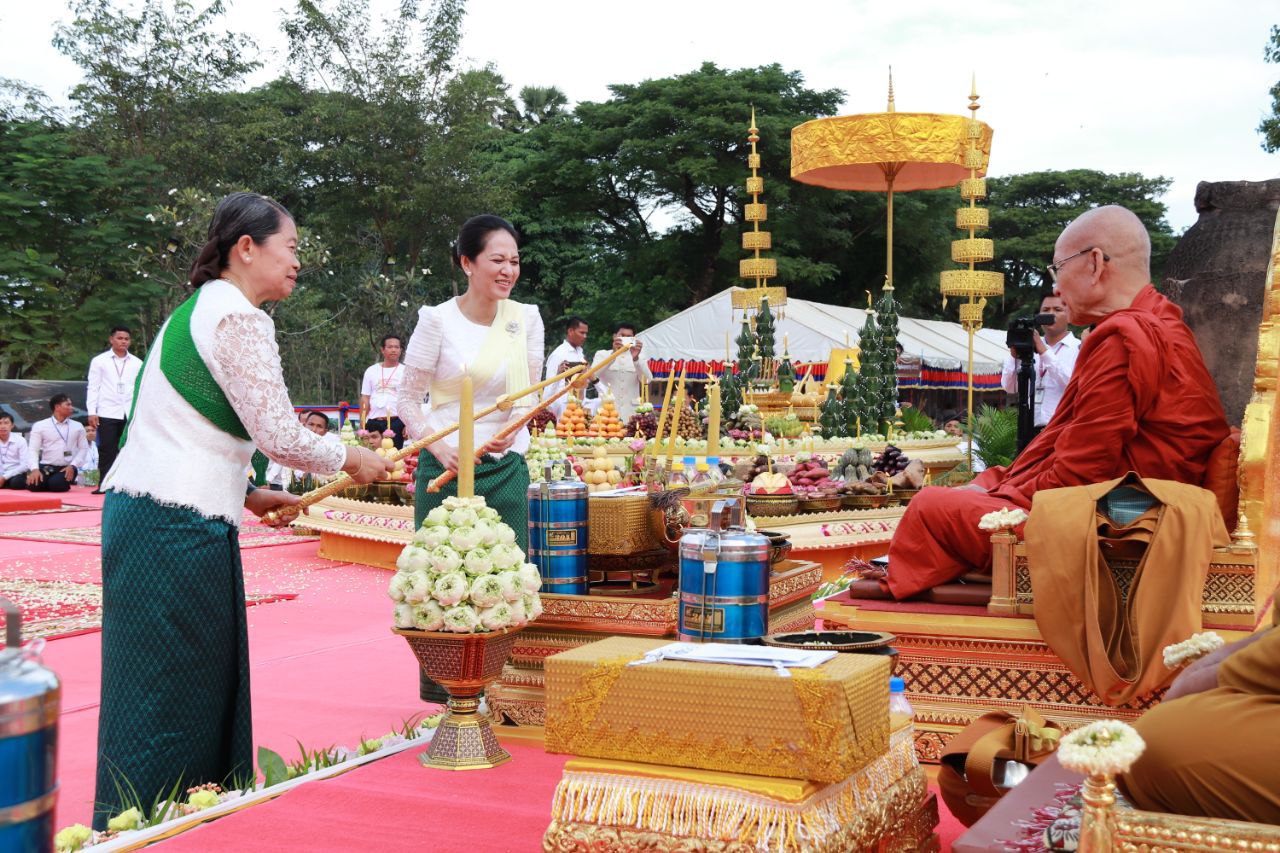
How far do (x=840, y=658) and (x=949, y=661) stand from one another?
4.21 ft

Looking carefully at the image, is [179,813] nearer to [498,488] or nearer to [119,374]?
[498,488]

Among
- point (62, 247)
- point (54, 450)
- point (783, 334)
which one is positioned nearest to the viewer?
point (54, 450)

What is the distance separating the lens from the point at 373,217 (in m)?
23.2

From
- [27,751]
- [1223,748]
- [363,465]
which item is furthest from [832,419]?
[27,751]

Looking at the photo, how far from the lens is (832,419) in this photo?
10.1 meters

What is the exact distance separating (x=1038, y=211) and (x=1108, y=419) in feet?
105

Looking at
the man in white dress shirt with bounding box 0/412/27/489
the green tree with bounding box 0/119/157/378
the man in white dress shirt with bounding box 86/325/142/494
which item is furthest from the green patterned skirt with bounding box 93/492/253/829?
the green tree with bounding box 0/119/157/378

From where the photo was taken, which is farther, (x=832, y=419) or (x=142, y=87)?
(x=142, y=87)

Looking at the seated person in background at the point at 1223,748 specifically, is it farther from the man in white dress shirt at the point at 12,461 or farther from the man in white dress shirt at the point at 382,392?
the man in white dress shirt at the point at 12,461

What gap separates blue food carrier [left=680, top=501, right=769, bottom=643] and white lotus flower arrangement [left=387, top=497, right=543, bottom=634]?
48 cm

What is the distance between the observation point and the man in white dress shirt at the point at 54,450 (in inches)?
509

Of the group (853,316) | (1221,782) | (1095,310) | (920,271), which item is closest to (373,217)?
(853,316)

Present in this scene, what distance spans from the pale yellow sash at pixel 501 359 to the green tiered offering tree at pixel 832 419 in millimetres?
6616

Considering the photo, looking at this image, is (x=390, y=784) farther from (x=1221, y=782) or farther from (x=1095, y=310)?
(x=1095, y=310)
